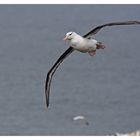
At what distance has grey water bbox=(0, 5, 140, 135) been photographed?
2222 centimetres

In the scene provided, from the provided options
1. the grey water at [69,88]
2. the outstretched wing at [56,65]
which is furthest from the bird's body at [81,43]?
the grey water at [69,88]

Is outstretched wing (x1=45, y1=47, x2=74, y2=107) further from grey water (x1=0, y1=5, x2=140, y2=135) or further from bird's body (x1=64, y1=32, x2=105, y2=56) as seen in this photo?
grey water (x1=0, y1=5, x2=140, y2=135)

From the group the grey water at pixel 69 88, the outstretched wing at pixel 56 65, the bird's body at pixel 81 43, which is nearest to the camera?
the bird's body at pixel 81 43

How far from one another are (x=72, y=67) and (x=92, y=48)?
113 feet

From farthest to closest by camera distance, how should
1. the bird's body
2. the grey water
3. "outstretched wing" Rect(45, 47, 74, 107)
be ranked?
1. the grey water
2. "outstretched wing" Rect(45, 47, 74, 107)
3. the bird's body

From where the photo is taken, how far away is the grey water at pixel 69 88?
72.9 ft

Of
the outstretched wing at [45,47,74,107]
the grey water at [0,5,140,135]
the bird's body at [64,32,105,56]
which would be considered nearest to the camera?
the bird's body at [64,32,105,56]

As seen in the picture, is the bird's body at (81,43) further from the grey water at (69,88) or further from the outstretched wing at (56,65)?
the grey water at (69,88)

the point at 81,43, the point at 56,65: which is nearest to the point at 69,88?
the point at 56,65

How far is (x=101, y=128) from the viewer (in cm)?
2153

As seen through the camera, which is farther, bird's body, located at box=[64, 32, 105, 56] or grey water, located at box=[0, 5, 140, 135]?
grey water, located at box=[0, 5, 140, 135]

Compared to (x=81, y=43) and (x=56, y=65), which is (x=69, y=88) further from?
(x=81, y=43)

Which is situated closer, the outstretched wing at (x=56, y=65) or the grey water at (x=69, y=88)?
the outstretched wing at (x=56, y=65)

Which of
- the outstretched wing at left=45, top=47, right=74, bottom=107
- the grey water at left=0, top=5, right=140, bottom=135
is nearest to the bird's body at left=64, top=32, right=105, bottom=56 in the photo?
the outstretched wing at left=45, top=47, right=74, bottom=107
